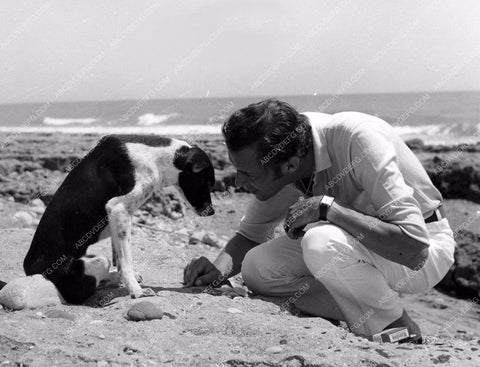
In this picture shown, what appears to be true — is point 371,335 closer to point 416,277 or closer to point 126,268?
point 416,277

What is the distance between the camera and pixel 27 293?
3.92 meters

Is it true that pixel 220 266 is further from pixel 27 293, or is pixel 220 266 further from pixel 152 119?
pixel 152 119

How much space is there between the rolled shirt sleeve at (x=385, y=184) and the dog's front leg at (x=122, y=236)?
1576 millimetres

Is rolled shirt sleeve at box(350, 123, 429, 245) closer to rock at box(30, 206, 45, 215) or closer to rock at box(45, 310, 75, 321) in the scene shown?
rock at box(45, 310, 75, 321)

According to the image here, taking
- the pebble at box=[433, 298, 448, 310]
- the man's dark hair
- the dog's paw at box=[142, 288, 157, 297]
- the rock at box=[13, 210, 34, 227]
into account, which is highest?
Result: the man's dark hair

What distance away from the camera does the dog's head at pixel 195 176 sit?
440 centimetres

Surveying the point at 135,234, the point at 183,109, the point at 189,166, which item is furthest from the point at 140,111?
the point at 189,166

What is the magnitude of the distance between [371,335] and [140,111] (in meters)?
35.1

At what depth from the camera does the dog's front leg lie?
4.16 m

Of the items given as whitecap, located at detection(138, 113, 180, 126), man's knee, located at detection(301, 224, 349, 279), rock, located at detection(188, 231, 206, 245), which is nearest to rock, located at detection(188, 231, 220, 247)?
rock, located at detection(188, 231, 206, 245)

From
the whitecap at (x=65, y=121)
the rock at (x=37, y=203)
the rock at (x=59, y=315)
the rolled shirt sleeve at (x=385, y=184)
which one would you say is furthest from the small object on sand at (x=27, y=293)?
the whitecap at (x=65, y=121)

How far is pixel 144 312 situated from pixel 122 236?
0.68 m

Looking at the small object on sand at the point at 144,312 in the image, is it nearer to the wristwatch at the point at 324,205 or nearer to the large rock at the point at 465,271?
the wristwatch at the point at 324,205

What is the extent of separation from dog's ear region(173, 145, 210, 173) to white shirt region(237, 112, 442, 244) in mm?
896
